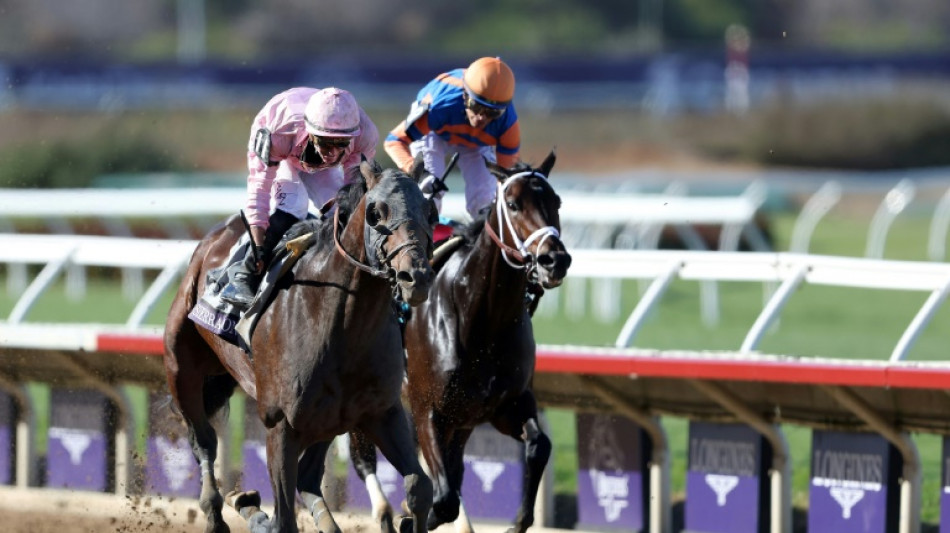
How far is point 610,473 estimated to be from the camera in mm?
6320

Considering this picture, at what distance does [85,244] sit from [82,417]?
78 cm

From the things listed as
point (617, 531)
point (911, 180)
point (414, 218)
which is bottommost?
point (617, 531)

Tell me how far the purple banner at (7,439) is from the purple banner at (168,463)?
71 centimetres

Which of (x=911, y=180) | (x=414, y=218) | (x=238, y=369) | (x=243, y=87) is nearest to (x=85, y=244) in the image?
(x=238, y=369)

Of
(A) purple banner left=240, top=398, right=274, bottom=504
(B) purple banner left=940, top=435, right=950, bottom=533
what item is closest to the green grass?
(A) purple banner left=240, top=398, right=274, bottom=504

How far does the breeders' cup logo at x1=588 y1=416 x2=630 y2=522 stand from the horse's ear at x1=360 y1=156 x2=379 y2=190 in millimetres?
2334

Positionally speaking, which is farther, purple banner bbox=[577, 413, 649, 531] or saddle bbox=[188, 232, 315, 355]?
purple banner bbox=[577, 413, 649, 531]

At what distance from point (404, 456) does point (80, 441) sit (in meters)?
3.33

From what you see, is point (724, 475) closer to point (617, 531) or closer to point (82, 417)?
point (617, 531)

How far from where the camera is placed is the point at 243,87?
2570cm

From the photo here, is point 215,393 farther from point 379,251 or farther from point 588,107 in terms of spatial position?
point 588,107

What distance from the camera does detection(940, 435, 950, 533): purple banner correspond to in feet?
18.1

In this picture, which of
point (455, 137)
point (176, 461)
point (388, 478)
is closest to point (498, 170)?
point (455, 137)

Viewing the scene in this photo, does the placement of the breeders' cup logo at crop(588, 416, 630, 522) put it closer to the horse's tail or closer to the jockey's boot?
the horse's tail
